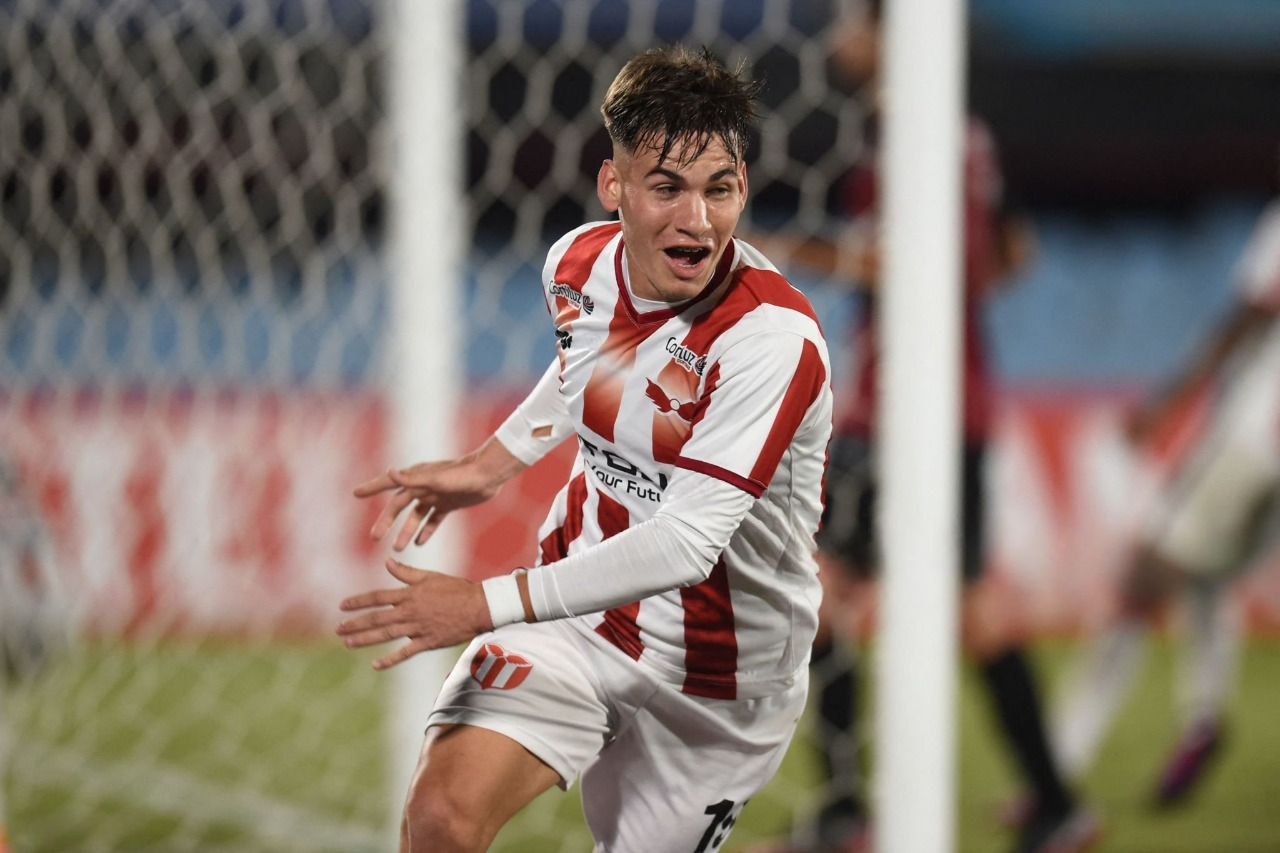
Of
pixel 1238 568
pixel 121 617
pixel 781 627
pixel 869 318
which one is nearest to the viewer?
pixel 781 627

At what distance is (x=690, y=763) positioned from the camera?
184cm

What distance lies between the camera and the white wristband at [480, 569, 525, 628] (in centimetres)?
149

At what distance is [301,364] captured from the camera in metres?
6.00

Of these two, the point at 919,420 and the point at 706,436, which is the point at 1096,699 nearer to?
the point at 919,420

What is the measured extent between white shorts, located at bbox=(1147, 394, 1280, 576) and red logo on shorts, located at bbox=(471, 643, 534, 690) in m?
4.20

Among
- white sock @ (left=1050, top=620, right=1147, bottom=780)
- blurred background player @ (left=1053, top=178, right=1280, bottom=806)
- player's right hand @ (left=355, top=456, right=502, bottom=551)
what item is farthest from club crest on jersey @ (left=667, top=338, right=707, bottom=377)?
white sock @ (left=1050, top=620, right=1147, bottom=780)

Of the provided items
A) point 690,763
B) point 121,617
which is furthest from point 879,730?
point 121,617

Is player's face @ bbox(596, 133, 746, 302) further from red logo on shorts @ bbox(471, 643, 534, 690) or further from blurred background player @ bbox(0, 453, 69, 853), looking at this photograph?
blurred background player @ bbox(0, 453, 69, 853)

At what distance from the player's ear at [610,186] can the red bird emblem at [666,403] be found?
0.67ft

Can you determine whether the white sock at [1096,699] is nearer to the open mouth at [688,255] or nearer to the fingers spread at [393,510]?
the fingers spread at [393,510]

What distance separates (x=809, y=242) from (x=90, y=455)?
12.1 ft

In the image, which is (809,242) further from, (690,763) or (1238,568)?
(1238,568)

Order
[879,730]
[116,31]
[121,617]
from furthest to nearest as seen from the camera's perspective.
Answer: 1. [121,617]
2. [116,31]
3. [879,730]

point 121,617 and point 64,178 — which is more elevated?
point 64,178
